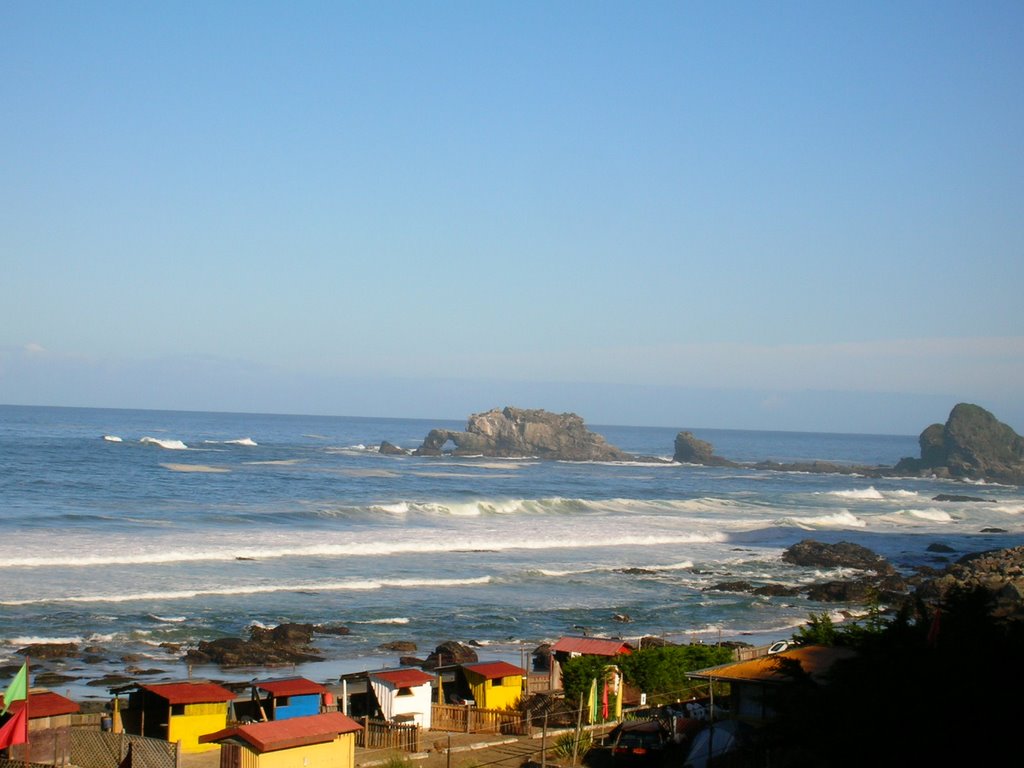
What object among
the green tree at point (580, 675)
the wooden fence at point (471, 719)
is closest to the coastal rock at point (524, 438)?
the green tree at point (580, 675)

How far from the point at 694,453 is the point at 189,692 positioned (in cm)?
13077

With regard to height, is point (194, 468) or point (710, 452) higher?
point (710, 452)

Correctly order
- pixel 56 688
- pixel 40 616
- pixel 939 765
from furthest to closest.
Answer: pixel 40 616 → pixel 56 688 → pixel 939 765

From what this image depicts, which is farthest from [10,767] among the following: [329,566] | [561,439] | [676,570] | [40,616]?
[561,439]

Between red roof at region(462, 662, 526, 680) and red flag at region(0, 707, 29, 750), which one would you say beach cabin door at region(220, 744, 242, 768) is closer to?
red flag at region(0, 707, 29, 750)

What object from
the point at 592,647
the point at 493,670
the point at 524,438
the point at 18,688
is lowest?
the point at 493,670

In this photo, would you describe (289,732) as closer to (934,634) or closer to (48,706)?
(48,706)

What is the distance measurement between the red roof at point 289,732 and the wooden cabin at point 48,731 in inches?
99.3

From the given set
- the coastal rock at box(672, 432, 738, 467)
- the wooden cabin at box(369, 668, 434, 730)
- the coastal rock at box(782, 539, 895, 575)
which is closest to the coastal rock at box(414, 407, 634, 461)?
the coastal rock at box(672, 432, 738, 467)

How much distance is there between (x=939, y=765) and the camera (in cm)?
1148

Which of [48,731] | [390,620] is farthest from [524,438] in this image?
[48,731]

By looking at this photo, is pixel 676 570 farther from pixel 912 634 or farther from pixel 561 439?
pixel 561 439

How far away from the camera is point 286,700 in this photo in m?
20.4

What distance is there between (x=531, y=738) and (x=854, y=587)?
25380 millimetres
